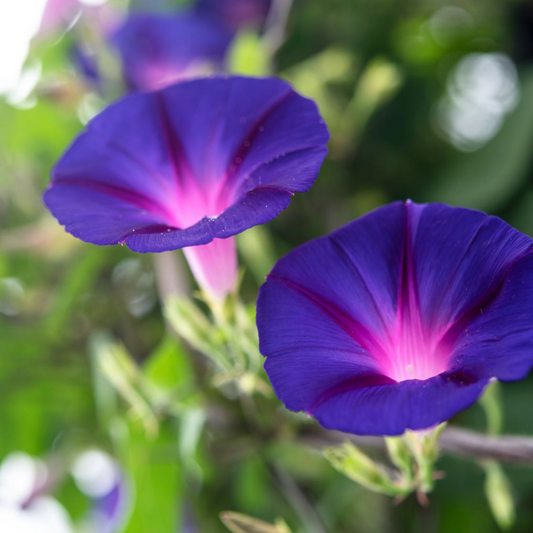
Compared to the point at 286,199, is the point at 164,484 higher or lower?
lower

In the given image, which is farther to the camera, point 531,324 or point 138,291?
point 138,291

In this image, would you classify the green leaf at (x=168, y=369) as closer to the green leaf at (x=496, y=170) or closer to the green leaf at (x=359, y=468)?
the green leaf at (x=359, y=468)

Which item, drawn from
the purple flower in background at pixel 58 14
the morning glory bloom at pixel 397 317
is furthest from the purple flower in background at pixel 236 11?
the morning glory bloom at pixel 397 317

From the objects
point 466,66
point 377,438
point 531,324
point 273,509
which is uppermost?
point 466,66

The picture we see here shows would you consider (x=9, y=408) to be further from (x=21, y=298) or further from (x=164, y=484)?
→ (x=164, y=484)

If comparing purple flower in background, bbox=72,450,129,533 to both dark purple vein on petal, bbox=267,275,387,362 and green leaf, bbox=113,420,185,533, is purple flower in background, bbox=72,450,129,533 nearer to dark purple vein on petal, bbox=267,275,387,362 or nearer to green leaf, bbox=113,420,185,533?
green leaf, bbox=113,420,185,533

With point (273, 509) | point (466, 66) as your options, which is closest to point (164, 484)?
point (273, 509)

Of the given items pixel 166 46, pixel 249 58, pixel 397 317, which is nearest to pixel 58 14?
pixel 166 46
